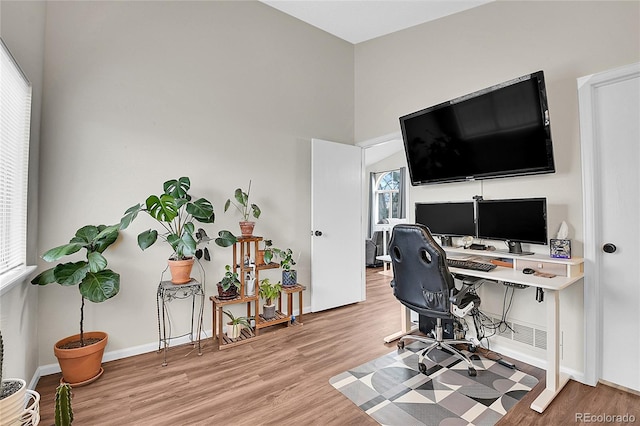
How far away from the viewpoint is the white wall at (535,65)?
225 centimetres

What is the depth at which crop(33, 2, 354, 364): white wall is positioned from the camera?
2.46 metres

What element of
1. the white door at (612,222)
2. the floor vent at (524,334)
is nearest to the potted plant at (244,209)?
the floor vent at (524,334)

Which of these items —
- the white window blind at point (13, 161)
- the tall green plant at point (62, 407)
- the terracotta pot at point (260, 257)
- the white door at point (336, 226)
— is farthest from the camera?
the white door at point (336, 226)

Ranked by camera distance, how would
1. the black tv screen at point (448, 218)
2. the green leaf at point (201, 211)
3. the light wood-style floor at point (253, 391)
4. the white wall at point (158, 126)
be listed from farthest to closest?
1. the black tv screen at point (448, 218)
2. the green leaf at point (201, 211)
3. the white wall at point (158, 126)
4. the light wood-style floor at point (253, 391)

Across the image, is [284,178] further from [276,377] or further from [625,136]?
[625,136]

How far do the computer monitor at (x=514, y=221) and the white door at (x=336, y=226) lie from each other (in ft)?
5.57

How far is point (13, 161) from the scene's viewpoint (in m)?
1.97

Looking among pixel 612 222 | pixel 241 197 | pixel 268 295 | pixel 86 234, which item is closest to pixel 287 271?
pixel 268 295

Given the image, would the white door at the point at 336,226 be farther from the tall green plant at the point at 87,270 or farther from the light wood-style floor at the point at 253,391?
the tall green plant at the point at 87,270

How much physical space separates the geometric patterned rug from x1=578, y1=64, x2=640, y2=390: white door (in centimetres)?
59

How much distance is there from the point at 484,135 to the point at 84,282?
3.35 m

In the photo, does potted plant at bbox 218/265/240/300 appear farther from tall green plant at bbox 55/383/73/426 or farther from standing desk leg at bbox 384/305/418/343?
tall green plant at bbox 55/383/73/426

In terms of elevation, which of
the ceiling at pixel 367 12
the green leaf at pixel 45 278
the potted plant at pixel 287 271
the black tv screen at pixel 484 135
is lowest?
the potted plant at pixel 287 271

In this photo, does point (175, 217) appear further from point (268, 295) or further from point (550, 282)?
point (550, 282)
